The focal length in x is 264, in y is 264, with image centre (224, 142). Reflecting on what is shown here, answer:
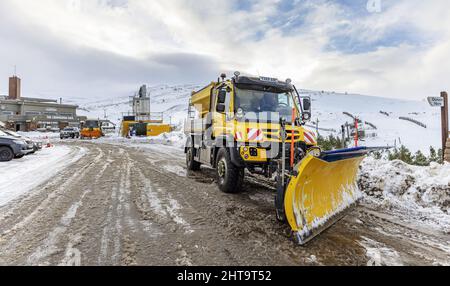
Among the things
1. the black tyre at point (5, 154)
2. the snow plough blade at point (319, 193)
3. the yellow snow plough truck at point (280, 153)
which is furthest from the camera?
the black tyre at point (5, 154)

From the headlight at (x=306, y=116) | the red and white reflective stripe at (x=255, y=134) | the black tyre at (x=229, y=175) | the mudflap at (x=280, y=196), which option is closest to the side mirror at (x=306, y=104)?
the headlight at (x=306, y=116)

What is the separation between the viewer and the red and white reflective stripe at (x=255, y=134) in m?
5.21

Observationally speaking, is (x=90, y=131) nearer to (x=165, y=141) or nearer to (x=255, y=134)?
(x=165, y=141)

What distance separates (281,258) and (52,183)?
6.17m

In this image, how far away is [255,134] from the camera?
5246mm

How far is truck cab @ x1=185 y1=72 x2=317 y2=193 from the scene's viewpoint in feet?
17.1

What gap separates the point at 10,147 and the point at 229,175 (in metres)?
10.6

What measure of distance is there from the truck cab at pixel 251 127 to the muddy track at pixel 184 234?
27.9 inches

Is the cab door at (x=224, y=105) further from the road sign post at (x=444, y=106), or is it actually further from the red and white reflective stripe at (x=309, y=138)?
the road sign post at (x=444, y=106)

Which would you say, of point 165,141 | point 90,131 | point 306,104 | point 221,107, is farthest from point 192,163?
point 90,131

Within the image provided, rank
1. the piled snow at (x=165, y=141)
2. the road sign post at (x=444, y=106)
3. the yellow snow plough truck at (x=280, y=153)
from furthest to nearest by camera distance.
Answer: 1. the piled snow at (x=165, y=141)
2. the road sign post at (x=444, y=106)
3. the yellow snow plough truck at (x=280, y=153)

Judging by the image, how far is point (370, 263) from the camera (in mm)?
2928

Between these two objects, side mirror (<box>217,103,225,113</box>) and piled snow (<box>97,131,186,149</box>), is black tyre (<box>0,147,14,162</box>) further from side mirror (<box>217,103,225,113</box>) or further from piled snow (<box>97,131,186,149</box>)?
piled snow (<box>97,131,186,149</box>)

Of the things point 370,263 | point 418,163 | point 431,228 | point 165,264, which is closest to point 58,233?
point 165,264
